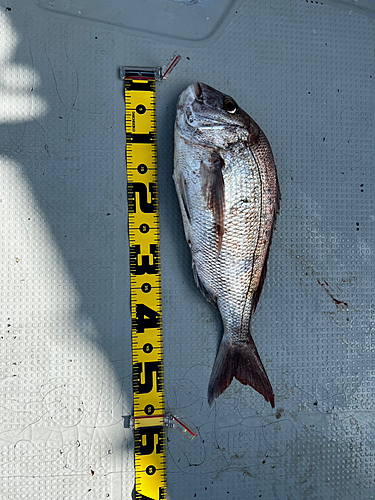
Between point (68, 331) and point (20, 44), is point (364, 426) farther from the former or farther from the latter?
point (20, 44)

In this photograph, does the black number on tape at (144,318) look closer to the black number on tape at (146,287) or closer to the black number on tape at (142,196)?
the black number on tape at (146,287)

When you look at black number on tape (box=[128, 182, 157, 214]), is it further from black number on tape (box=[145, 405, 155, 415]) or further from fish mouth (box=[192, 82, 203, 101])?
black number on tape (box=[145, 405, 155, 415])

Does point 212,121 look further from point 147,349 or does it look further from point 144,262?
point 147,349

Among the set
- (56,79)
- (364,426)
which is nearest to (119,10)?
(56,79)

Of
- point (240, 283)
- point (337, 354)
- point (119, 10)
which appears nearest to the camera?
point (240, 283)

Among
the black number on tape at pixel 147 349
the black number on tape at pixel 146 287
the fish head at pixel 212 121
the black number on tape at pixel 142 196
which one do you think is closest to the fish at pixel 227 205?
the fish head at pixel 212 121

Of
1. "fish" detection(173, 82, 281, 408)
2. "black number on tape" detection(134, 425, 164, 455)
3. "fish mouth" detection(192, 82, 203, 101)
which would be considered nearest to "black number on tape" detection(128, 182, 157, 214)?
→ "fish" detection(173, 82, 281, 408)
